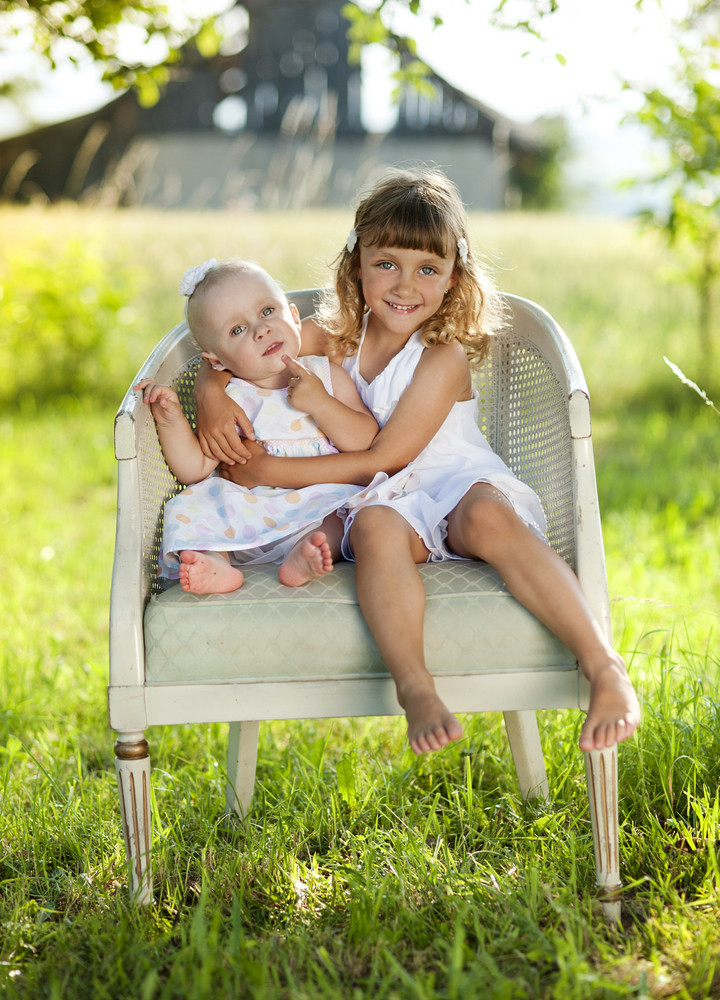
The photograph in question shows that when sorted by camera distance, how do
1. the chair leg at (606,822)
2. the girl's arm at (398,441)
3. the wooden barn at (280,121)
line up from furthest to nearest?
the wooden barn at (280,121) → the girl's arm at (398,441) → the chair leg at (606,822)

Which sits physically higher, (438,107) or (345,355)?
(438,107)

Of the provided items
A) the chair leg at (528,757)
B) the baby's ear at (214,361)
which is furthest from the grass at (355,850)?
the baby's ear at (214,361)

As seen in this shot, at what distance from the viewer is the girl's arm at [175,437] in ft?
5.88

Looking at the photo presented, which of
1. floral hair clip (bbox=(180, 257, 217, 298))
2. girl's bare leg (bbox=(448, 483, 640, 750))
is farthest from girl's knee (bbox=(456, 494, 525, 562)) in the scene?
floral hair clip (bbox=(180, 257, 217, 298))

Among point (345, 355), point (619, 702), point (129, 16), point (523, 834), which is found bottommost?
point (523, 834)

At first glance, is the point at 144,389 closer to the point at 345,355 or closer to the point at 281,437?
the point at 281,437

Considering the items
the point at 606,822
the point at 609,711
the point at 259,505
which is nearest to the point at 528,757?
the point at 606,822

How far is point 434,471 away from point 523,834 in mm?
725

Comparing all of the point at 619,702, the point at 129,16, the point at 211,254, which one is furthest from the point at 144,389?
the point at 211,254

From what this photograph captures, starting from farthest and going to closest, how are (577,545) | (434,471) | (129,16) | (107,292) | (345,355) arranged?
(107,292) → (129,16) → (345,355) → (434,471) → (577,545)

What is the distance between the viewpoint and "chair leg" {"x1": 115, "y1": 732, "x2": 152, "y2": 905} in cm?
154

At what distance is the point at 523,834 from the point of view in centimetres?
183

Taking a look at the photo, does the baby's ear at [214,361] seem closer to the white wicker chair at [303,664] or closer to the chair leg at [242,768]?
the white wicker chair at [303,664]

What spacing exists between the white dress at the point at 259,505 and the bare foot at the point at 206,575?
10 centimetres
